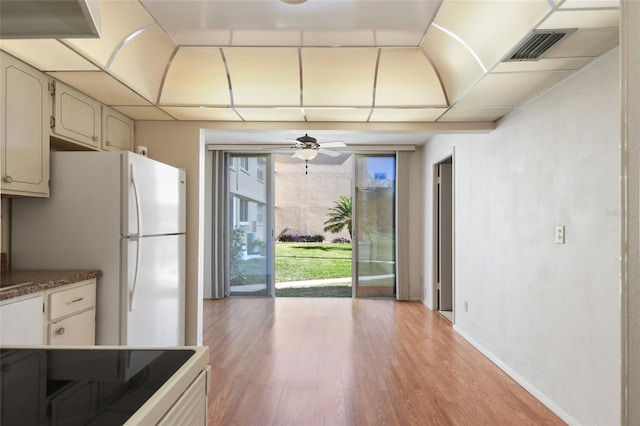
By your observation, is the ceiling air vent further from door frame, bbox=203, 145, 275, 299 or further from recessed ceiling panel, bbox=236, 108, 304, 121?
door frame, bbox=203, 145, 275, 299

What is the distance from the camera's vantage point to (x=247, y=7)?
8.68ft

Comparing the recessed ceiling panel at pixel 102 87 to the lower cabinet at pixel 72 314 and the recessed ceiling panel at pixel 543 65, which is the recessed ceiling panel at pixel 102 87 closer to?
the lower cabinet at pixel 72 314

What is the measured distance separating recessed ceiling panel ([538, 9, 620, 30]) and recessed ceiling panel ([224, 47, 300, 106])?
180cm

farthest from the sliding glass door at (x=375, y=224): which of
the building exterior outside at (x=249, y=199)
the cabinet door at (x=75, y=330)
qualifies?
the cabinet door at (x=75, y=330)

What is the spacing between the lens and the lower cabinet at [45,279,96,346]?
2.28 metres

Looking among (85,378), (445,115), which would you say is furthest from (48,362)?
(445,115)

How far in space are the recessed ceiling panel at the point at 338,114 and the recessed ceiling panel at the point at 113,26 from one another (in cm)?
142

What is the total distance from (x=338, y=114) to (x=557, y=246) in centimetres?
201

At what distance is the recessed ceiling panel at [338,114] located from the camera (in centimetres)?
351

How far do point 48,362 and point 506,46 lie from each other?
2.53 m

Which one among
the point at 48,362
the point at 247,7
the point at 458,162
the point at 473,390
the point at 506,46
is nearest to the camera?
the point at 48,362

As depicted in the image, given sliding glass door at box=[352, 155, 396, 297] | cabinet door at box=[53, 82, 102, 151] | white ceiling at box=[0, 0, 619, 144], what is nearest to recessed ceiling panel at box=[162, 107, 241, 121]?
white ceiling at box=[0, 0, 619, 144]

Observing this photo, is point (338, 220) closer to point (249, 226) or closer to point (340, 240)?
point (340, 240)

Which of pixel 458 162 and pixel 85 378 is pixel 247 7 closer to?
pixel 85 378
